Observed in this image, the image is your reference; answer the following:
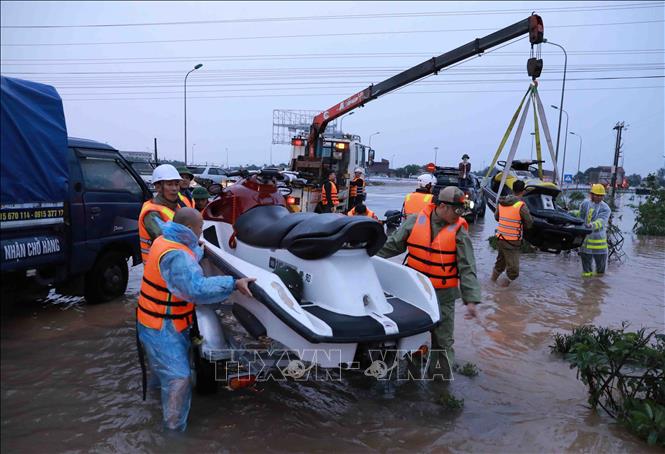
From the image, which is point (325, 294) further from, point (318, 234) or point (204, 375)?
point (204, 375)

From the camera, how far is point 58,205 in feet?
16.3

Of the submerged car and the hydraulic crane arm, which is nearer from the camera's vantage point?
the submerged car

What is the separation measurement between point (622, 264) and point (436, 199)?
328 inches

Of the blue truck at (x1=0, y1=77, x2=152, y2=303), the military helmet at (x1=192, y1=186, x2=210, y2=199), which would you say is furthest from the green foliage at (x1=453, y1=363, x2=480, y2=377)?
the blue truck at (x1=0, y1=77, x2=152, y2=303)

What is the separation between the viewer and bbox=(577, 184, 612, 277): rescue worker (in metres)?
8.45

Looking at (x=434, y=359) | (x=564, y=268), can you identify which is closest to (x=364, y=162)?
(x=564, y=268)

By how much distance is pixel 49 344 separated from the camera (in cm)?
470

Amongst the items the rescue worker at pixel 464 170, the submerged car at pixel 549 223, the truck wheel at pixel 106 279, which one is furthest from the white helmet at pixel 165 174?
the rescue worker at pixel 464 170

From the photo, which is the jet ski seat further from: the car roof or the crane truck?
the car roof

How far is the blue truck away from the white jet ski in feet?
5.67

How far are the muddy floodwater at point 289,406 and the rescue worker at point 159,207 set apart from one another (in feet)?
3.75

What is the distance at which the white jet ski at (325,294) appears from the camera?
289cm

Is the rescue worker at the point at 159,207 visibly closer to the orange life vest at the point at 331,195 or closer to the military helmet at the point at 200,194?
the military helmet at the point at 200,194

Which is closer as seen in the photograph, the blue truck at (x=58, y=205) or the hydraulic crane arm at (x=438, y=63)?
the blue truck at (x=58, y=205)
